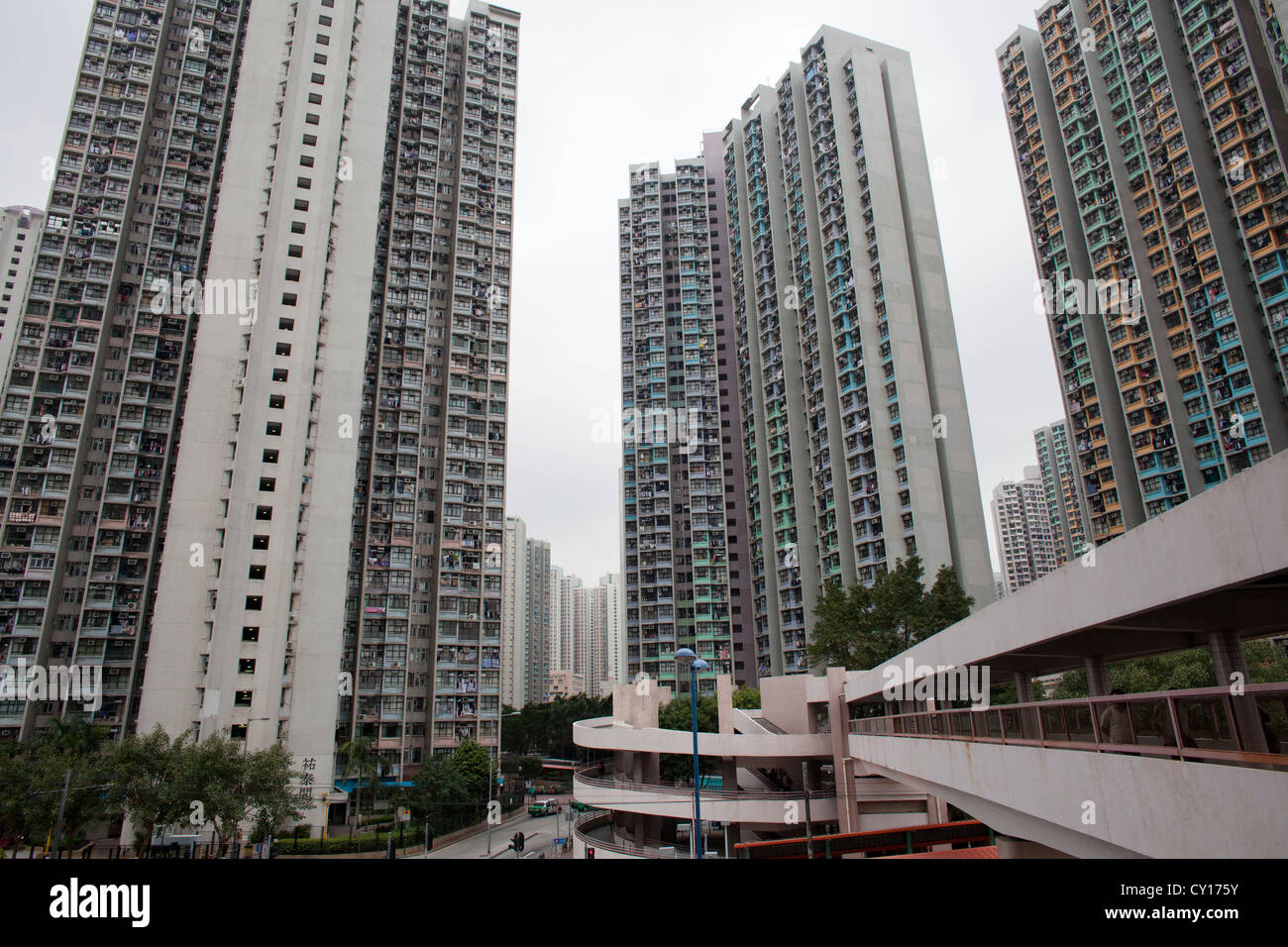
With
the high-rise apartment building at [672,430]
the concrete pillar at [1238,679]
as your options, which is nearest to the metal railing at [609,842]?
the concrete pillar at [1238,679]

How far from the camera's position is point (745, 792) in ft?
109

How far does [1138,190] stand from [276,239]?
60996 mm

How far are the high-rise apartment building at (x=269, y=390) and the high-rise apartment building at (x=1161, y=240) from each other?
46.0 m

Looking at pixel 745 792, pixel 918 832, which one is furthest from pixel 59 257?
pixel 918 832

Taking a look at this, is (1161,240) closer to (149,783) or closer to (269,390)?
(269,390)

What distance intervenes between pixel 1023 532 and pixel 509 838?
3554 inches

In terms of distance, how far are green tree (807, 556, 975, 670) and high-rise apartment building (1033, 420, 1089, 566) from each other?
138ft

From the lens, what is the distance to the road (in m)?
40.8

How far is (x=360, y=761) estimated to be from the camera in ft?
147

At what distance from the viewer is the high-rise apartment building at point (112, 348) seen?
47.5 metres

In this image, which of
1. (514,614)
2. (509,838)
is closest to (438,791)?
(509,838)

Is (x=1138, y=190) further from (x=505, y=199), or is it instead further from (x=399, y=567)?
(x=399, y=567)

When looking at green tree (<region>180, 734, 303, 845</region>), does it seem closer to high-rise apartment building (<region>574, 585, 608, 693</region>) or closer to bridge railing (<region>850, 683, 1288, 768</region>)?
bridge railing (<region>850, 683, 1288, 768</region>)
